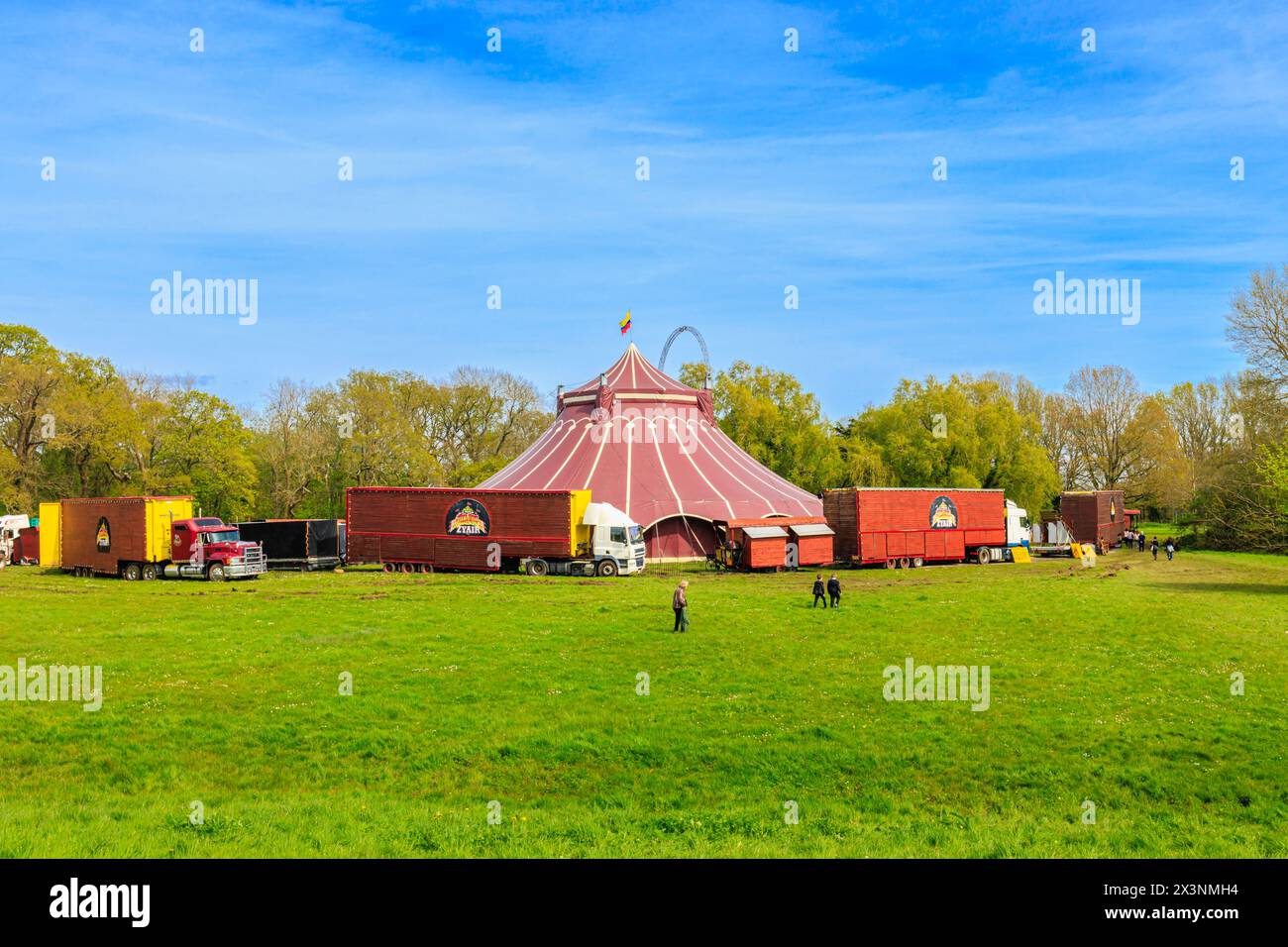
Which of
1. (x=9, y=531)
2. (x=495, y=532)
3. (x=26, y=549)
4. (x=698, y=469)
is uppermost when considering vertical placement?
(x=698, y=469)

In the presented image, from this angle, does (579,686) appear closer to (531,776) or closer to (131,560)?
(531,776)

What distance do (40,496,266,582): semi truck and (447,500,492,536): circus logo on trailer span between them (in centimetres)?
789

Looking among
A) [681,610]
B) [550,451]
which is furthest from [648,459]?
[681,610]

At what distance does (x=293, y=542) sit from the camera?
43438mm

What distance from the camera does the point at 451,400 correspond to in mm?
77062

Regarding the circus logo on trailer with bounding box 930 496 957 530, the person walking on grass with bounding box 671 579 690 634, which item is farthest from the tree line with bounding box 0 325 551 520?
the person walking on grass with bounding box 671 579 690 634

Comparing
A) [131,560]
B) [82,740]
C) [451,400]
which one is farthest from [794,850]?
[451,400]

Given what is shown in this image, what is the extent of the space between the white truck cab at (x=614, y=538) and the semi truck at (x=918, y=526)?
9803mm

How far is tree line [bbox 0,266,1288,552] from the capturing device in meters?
56.6
